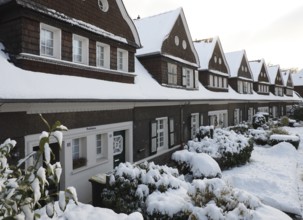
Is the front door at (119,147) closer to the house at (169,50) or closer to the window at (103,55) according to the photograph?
the window at (103,55)

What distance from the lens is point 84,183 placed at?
27.8ft

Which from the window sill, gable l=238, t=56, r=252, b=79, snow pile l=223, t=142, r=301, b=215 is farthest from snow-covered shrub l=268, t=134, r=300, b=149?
the window sill

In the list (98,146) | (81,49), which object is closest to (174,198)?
(98,146)

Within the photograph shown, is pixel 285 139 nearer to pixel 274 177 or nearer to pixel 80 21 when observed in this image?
pixel 274 177

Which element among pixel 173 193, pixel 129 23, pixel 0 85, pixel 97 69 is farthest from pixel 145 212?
pixel 129 23

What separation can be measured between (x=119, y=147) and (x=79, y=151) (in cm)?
208

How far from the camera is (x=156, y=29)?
14961 millimetres

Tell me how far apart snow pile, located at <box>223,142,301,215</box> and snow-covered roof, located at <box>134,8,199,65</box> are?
23.9ft

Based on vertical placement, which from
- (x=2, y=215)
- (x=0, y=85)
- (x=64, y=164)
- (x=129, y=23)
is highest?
(x=129, y=23)

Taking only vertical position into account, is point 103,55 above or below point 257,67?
below

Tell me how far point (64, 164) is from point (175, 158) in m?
5.17

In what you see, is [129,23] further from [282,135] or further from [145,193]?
[282,135]

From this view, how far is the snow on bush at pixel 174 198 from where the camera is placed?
6078mm

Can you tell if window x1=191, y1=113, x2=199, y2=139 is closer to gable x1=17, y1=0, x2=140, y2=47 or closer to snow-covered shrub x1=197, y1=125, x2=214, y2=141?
snow-covered shrub x1=197, y1=125, x2=214, y2=141
